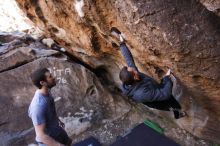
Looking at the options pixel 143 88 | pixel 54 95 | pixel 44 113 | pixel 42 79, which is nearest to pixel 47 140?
pixel 44 113

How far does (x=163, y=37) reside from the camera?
4.47 meters

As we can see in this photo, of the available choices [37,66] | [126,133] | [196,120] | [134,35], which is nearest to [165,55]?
[134,35]

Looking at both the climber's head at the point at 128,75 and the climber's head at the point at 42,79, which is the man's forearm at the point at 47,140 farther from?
the climber's head at the point at 128,75

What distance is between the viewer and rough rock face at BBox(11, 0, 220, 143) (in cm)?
430

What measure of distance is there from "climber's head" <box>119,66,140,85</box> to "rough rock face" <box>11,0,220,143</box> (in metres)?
0.54

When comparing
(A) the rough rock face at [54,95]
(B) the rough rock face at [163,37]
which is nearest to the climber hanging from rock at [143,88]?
(B) the rough rock face at [163,37]

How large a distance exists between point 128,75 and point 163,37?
28.1 inches

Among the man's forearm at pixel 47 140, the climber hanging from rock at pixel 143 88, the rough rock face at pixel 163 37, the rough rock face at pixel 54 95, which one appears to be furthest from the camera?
the rough rock face at pixel 54 95

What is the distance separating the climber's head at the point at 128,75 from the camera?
4387mm

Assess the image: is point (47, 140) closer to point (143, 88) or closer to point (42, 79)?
point (42, 79)

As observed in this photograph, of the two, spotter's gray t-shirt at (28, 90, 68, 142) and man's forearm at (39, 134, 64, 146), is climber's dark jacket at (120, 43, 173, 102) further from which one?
man's forearm at (39, 134, 64, 146)

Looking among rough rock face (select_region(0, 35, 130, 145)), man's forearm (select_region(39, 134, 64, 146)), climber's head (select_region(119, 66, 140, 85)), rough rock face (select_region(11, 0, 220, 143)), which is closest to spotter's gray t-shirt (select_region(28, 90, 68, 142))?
man's forearm (select_region(39, 134, 64, 146))

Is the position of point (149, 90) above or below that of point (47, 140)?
above

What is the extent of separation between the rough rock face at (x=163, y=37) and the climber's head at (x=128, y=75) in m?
0.54
